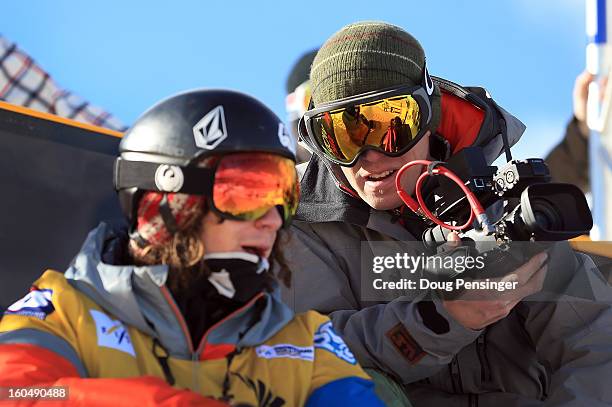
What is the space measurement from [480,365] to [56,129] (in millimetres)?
2005

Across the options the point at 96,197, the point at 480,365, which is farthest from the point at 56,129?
the point at 480,365

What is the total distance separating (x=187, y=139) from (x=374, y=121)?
1072 mm

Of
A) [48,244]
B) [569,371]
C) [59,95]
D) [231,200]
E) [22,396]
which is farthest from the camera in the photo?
[59,95]

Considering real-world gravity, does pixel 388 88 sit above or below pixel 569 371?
above

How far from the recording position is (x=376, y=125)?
336 centimetres

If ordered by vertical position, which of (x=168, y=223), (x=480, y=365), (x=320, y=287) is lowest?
(x=480, y=365)

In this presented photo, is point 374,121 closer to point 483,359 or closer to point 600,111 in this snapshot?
point 483,359

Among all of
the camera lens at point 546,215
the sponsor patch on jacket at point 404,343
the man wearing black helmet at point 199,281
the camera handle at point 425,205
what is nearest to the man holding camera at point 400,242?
the sponsor patch on jacket at point 404,343

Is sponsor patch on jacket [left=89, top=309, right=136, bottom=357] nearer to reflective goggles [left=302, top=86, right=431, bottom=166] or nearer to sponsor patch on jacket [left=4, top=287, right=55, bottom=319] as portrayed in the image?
sponsor patch on jacket [left=4, top=287, right=55, bottom=319]

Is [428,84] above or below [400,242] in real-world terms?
above

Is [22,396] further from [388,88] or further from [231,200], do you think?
[388,88]

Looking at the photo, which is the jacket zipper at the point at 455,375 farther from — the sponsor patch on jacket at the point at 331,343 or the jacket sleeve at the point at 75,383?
the jacket sleeve at the point at 75,383

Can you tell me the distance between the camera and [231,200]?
2.42 meters

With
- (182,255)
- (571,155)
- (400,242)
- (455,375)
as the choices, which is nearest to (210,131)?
(182,255)
